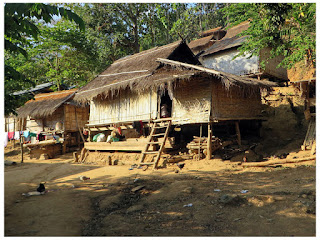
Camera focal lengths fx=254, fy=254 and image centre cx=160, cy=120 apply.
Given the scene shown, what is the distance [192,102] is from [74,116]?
34.2ft

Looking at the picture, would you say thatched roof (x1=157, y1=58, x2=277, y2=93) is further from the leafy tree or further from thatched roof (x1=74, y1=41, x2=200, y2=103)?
the leafy tree

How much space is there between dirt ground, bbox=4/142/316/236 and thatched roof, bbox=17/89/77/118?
871cm

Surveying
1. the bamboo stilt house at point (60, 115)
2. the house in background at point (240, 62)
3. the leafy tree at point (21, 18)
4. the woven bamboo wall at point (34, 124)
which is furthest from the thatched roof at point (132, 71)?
the leafy tree at point (21, 18)

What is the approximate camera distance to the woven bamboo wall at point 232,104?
1088cm

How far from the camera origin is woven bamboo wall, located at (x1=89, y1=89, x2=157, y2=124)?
1220cm

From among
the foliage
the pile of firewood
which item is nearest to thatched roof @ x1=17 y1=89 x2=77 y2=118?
the pile of firewood

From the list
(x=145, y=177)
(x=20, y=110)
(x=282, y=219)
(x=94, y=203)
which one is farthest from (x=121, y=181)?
(x=20, y=110)

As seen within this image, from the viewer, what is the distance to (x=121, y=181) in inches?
316

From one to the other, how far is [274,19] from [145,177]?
7.29 meters

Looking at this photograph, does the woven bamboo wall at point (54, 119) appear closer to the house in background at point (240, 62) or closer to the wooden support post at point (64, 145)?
the wooden support post at point (64, 145)

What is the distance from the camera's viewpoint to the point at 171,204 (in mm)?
5703

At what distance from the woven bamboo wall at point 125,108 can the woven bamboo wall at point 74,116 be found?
11.0 ft

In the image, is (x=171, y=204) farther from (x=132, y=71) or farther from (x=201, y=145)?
(x=132, y=71)

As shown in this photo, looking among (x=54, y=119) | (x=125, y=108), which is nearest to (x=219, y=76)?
(x=125, y=108)
